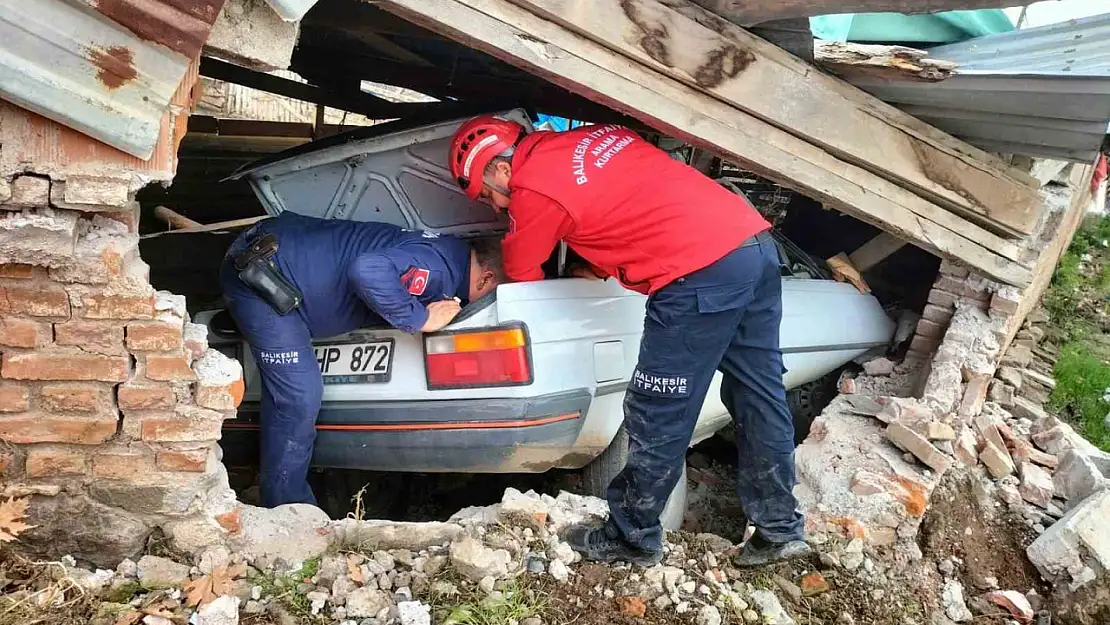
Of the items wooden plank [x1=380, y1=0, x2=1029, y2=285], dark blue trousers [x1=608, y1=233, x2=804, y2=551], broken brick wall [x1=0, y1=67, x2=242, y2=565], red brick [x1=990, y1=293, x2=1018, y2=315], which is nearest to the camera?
broken brick wall [x1=0, y1=67, x2=242, y2=565]

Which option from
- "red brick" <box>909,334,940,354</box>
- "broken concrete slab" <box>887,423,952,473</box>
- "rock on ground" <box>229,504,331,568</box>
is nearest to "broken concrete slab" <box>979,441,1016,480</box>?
"broken concrete slab" <box>887,423,952,473</box>

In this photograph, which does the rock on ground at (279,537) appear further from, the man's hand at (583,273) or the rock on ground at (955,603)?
the rock on ground at (955,603)

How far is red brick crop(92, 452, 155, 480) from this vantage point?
238cm

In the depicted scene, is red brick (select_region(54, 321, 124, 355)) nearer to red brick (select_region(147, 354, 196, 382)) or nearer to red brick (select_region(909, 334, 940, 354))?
red brick (select_region(147, 354, 196, 382))

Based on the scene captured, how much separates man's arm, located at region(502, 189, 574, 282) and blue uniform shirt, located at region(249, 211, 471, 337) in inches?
12.9

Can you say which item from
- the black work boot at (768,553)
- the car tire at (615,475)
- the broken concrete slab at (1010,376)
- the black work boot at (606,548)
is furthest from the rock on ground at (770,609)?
the broken concrete slab at (1010,376)

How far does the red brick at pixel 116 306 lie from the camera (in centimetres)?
221

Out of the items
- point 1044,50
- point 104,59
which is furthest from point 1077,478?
point 104,59

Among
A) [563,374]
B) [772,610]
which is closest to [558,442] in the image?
[563,374]

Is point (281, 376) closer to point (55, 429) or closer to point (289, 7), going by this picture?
point (55, 429)

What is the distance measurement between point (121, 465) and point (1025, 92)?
3.39m

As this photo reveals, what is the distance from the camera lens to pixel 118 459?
2.38 metres

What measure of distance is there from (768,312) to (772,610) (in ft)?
3.55

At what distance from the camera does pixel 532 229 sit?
9.64 ft
